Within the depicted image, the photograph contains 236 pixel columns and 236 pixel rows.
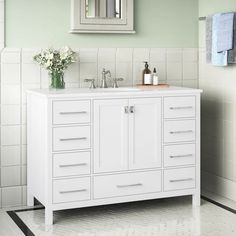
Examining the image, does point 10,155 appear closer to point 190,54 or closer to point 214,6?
point 190,54

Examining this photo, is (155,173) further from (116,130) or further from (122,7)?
(122,7)

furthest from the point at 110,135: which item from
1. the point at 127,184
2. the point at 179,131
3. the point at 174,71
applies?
the point at 174,71

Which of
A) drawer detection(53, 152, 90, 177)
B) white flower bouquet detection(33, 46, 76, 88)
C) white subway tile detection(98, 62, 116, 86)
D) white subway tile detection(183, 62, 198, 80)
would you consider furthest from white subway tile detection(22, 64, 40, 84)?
white subway tile detection(183, 62, 198, 80)

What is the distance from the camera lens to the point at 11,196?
4379 mm

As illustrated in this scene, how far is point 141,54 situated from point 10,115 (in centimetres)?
118

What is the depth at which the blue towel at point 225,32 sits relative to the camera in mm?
4297

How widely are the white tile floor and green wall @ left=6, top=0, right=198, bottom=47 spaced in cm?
129

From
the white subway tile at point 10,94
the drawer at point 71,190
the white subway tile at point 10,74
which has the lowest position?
the drawer at point 71,190

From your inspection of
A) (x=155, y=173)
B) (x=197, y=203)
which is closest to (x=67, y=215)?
(x=155, y=173)

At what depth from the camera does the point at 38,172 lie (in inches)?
161

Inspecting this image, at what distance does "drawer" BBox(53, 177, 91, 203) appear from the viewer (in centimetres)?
390

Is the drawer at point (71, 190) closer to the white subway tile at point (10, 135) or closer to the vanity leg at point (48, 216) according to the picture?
the vanity leg at point (48, 216)

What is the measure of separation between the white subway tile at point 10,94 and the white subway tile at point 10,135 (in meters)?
0.19

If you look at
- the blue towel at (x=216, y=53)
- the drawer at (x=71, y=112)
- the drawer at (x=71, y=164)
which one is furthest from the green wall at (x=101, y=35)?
the drawer at (x=71, y=164)
